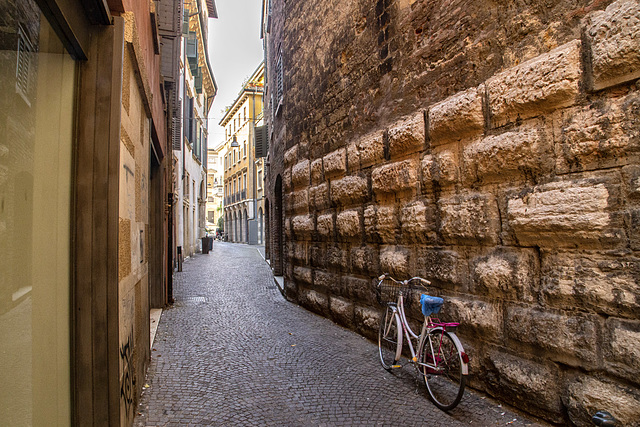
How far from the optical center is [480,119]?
12.6 feet

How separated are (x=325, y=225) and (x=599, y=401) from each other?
445 centimetres

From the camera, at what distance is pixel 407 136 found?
15.7 ft

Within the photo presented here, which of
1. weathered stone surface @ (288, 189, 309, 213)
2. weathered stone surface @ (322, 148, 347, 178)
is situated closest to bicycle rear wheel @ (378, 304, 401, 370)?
weathered stone surface @ (322, 148, 347, 178)

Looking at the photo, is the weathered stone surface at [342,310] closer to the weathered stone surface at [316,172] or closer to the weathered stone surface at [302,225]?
the weathered stone surface at [302,225]

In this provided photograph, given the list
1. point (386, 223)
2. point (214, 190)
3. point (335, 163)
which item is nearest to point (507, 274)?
point (386, 223)

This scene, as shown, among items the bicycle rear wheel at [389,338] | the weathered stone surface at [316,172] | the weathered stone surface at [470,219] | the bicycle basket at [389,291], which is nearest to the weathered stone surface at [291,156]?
the weathered stone surface at [316,172]

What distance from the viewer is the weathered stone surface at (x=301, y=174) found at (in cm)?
757

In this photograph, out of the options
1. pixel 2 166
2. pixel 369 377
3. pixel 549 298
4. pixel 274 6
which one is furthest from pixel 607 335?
pixel 274 6

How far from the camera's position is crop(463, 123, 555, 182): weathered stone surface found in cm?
328

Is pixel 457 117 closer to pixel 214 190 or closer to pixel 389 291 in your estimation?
pixel 389 291

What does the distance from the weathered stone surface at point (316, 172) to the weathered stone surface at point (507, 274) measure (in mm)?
3563

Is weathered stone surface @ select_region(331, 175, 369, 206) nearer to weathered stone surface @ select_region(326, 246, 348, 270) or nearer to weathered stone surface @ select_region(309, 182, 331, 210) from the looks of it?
weathered stone surface @ select_region(309, 182, 331, 210)

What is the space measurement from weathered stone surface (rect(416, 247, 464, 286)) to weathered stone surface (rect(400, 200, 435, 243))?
0.48ft

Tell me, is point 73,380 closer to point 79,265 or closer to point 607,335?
point 79,265
